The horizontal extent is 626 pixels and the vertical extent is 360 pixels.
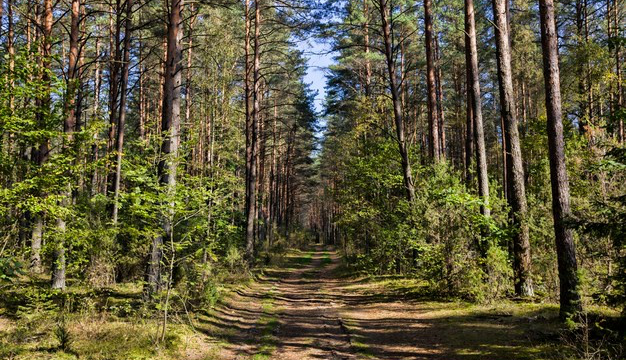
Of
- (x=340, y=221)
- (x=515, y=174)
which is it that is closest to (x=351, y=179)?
(x=340, y=221)

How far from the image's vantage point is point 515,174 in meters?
9.83

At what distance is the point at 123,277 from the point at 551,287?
41.4 feet

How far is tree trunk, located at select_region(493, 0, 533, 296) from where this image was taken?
9688 millimetres

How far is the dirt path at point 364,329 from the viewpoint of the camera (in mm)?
6840

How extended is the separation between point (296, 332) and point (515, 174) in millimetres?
6573

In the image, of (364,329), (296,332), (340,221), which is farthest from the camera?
(340,221)

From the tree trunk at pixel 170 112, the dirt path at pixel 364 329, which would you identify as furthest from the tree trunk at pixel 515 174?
the tree trunk at pixel 170 112

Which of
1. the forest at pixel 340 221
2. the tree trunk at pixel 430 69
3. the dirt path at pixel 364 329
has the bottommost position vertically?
the dirt path at pixel 364 329

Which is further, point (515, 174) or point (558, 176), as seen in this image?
point (515, 174)

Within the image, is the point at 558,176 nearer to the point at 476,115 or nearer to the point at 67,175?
the point at 476,115

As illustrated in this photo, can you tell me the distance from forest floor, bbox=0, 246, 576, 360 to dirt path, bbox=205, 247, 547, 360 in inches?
0.8

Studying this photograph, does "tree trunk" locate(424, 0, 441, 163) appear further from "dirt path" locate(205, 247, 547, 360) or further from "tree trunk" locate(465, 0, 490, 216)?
"dirt path" locate(205, 247, 547, 360)

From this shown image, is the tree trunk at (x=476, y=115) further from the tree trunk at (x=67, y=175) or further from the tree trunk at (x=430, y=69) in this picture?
the tree trunk at (x=67, y=175)

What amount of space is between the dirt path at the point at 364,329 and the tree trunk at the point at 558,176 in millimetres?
902
